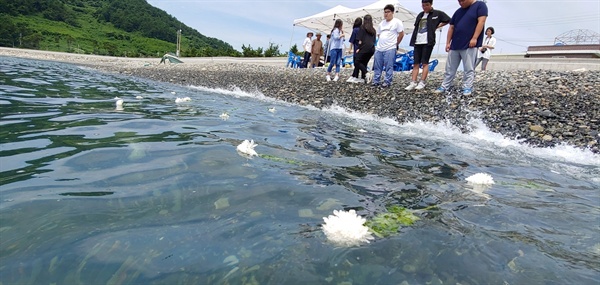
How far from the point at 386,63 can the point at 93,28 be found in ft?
383

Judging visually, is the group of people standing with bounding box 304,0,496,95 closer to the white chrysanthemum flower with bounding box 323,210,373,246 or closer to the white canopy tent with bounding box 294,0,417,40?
the white chrysanthemum flower with bounding box 323,210,373,246

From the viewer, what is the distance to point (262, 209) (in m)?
2.08

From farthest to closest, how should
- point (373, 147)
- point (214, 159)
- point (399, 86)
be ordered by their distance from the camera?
point (399, 86)
point (373, 147)
point (214, 159)

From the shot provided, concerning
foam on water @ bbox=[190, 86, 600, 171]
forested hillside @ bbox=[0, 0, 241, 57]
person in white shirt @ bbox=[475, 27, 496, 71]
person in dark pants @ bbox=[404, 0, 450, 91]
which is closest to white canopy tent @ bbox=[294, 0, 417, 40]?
person in white shirt @ bbox=[475, 27, 496, 71]

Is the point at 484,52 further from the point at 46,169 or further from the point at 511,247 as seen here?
the point at 46,169

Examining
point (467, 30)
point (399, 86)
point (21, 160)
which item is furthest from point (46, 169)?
point (399, 86)

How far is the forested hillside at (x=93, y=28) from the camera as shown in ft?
200

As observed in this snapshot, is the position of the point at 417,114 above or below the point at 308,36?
below

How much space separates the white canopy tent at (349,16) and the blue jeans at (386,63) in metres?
9.97

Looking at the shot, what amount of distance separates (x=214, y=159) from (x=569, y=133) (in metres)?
5.54

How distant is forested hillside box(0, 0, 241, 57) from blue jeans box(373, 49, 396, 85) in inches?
1392

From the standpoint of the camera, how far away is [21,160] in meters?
2.66

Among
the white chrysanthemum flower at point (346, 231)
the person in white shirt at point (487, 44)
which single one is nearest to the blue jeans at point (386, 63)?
the person in white shirt at point (487, 44)

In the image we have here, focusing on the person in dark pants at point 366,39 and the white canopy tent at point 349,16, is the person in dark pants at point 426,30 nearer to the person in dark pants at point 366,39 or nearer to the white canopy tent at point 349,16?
the person in dark pants at point 366,39
